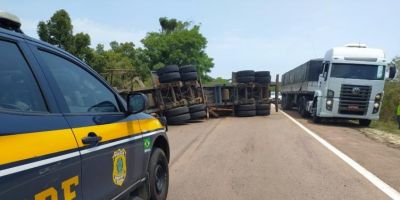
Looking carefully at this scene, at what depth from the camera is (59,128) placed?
305cm

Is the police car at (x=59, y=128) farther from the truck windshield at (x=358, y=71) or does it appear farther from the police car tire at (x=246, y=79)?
the police car tire at (x=246, y=79)

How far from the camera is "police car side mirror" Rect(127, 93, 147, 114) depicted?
176 inches

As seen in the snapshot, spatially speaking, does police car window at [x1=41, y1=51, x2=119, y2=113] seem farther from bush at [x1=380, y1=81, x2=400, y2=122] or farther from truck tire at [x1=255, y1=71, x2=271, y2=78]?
bush at [x1=380, y1=81, x2=400, y2=122]

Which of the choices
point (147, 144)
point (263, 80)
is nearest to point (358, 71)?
point (263, 80)

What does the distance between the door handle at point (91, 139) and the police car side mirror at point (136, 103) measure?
3.11 ft

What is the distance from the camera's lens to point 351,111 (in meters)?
20.8

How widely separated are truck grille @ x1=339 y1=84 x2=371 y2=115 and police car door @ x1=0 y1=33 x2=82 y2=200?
61.8 ft

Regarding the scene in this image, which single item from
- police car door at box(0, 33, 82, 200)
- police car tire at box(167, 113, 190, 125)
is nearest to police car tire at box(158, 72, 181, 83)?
police car tire at box(167, 113, 190, 125)

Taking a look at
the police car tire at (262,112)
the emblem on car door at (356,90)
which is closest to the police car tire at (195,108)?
the police car tire at (262,112)

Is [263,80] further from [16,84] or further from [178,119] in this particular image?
[16,84]

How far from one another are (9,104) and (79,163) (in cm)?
64

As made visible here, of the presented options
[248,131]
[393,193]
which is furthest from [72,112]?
[248,131]

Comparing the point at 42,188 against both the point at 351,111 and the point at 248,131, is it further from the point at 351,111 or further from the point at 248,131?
the point at 351,111

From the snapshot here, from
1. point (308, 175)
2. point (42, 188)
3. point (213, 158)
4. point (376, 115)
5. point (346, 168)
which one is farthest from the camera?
point (376, 115)
